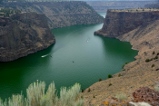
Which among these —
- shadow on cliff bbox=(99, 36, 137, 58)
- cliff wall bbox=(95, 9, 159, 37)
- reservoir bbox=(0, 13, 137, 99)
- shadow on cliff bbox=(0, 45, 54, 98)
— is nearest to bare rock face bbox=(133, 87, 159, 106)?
reservoir bbox=(0, 13, 137, 99)

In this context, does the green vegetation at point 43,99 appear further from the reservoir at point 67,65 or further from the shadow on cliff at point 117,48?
the shadow on cliff at point 117,48

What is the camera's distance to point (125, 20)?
417ft

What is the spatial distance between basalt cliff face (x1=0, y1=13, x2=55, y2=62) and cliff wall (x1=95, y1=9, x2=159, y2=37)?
109 ft

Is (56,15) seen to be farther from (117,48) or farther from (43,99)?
(43,99)

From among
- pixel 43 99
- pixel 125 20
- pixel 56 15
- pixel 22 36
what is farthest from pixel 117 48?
pixel 56 15

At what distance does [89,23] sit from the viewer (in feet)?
630

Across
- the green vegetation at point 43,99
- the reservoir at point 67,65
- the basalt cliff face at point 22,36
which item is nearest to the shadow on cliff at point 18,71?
the reservoir at point 67,65

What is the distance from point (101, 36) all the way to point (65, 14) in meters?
72.9

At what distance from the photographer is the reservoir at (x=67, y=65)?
56688 mm

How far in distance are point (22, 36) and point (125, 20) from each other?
56.5 metres

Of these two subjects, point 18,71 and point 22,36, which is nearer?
point 18,71

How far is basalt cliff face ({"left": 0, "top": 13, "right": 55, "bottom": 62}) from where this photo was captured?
3242 inches

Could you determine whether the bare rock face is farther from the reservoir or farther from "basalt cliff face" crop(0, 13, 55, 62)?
"basalt cliff face" crop(0, 13, 55, 62)

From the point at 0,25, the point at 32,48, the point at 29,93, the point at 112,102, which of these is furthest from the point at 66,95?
the point at 32,48
